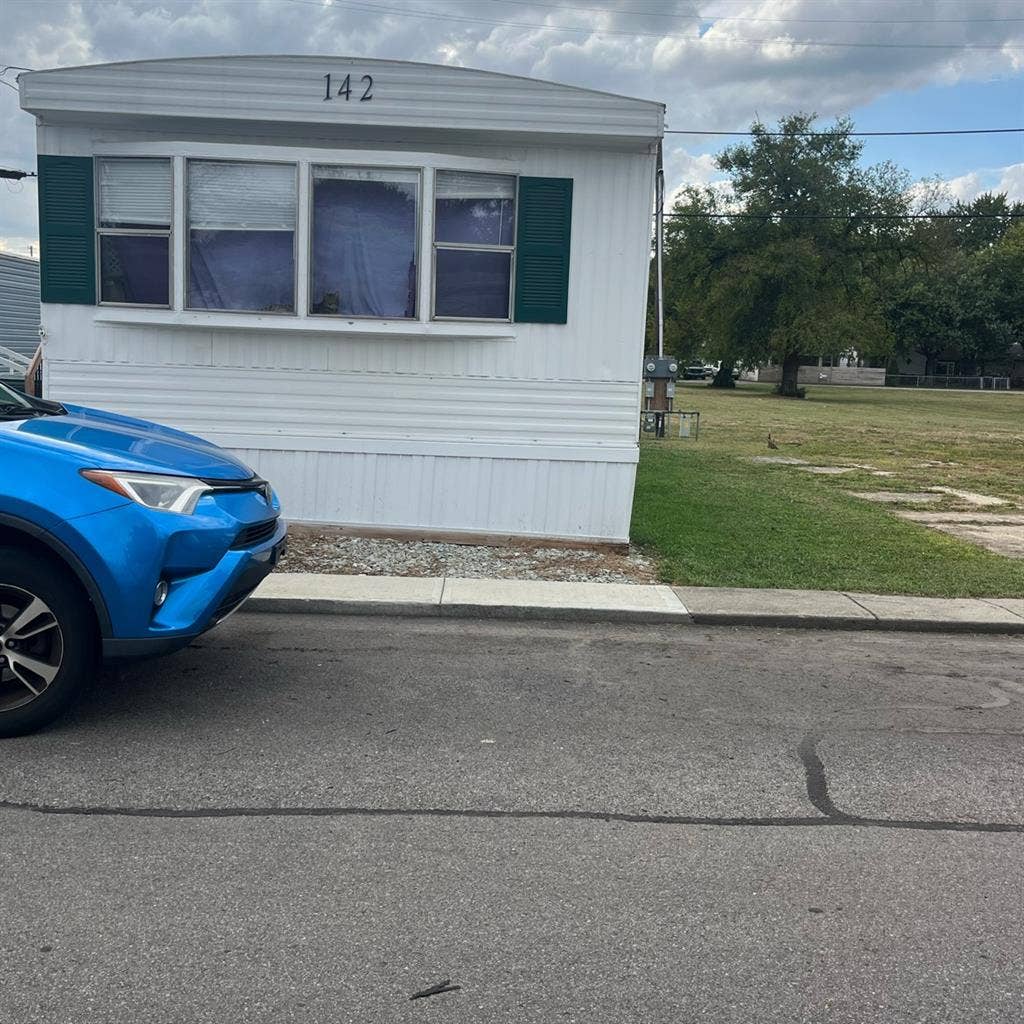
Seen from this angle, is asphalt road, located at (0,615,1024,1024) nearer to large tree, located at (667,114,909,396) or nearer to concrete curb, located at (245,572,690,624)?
concrete curb, located at (245,572,690,624)

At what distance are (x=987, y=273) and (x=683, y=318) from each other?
24029 millimetres

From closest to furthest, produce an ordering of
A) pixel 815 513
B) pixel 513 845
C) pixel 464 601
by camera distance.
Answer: pixel 513 845 < pixel 464 601 < pixel 815 513

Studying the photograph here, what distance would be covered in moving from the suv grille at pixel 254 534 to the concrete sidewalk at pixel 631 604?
82.5 inches

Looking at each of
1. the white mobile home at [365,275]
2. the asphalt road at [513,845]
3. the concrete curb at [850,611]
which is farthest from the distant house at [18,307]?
the asphalt road at [513,845]

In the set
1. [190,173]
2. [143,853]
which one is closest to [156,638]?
[143,853]

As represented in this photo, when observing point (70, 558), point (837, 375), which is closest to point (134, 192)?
point (70, 558)

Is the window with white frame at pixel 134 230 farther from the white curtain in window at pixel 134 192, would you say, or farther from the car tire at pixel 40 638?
the car tire at pixel 40 638

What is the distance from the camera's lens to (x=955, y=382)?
76312 mm

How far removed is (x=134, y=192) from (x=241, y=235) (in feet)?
3.21

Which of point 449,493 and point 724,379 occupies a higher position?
point 724,379

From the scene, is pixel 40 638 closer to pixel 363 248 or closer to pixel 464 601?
pixel 464 601

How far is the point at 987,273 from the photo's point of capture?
66.3 meters

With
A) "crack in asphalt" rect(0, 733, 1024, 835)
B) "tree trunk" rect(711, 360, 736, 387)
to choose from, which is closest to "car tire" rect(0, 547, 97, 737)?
"crack in asphalt" rect(0, 733, 1024, 835)

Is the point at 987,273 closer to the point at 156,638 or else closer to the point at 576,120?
the point at 576,120
